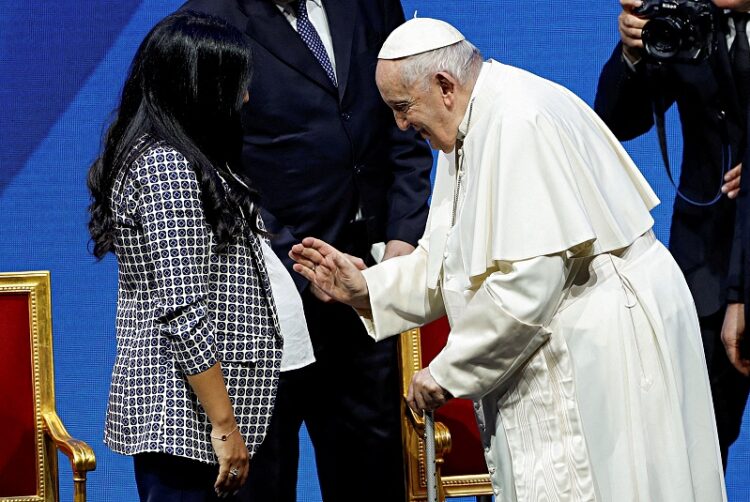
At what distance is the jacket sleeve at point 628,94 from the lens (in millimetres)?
3104

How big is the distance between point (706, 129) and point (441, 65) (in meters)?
0.88

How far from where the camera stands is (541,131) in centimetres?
238

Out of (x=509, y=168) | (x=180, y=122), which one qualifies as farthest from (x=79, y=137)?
(x=509, y=168)

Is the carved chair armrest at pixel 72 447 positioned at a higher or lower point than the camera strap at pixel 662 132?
lower

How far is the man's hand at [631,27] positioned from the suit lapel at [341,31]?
2.19 ft

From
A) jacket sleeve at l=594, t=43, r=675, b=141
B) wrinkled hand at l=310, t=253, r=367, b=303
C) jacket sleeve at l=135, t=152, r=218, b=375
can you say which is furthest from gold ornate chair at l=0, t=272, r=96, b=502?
jacket sleeve at l=594, t=43, r=675, b=141

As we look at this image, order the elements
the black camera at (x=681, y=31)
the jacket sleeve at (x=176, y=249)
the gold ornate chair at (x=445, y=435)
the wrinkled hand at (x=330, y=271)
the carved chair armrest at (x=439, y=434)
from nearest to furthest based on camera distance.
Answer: the jacket sleeve at (x=176, y=249) < the wrinkled hand at (x=330, y=271) < the black camera at (x=681, y=31) < the carved chair armrest at (x=439, y=434) < the gold ornate chair at (x=445, y=435)

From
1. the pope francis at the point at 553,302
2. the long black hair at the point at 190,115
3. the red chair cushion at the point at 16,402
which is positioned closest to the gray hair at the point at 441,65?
the pope francis at the point at 553,302

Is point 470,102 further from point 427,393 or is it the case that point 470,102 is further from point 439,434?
point 439,434

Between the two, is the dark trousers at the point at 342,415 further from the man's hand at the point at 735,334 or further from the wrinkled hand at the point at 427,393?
the man's hand at the point at 735,334

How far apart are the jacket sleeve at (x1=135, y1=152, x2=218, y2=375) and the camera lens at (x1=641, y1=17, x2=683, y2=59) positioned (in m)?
1.25

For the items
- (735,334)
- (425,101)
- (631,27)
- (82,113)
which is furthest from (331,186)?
(82,113)

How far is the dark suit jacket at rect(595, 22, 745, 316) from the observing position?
9.93 ft

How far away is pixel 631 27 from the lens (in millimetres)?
3041
